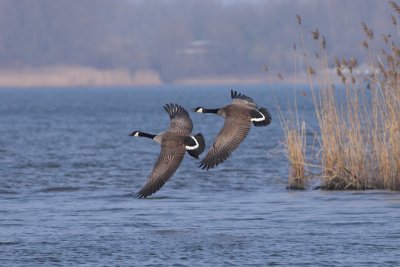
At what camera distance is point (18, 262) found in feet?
41.8

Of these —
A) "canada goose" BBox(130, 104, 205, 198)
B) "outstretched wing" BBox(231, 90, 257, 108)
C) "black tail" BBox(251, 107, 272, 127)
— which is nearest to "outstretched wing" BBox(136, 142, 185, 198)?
"canada goose" BBox(130, 104, 205, 198)

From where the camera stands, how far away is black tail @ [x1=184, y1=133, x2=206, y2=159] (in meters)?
12.2

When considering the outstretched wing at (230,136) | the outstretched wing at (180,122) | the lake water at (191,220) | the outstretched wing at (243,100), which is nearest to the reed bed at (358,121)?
the lake water at (191,220)

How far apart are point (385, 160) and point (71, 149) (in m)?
20.6

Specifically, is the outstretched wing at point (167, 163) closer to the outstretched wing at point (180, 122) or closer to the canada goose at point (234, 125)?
the outstretched wing at point (180, 122)

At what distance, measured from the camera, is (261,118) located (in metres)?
12.8

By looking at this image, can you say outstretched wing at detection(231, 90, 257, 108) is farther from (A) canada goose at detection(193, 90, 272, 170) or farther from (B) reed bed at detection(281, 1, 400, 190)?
(B) reed bed at detection(281, 1, 400, 190)

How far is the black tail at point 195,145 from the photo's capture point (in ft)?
39.9

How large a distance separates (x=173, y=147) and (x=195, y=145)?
0.58 m

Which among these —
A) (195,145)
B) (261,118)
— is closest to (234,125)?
(261,118)

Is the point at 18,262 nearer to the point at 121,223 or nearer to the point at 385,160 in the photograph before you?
the point at 121,223

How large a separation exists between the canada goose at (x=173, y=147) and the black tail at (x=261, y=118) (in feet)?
2.43

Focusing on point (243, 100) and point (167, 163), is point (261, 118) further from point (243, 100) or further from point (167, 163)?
point (167, 163)

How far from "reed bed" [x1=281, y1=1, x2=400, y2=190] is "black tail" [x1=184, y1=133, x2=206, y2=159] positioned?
4.38 meters
